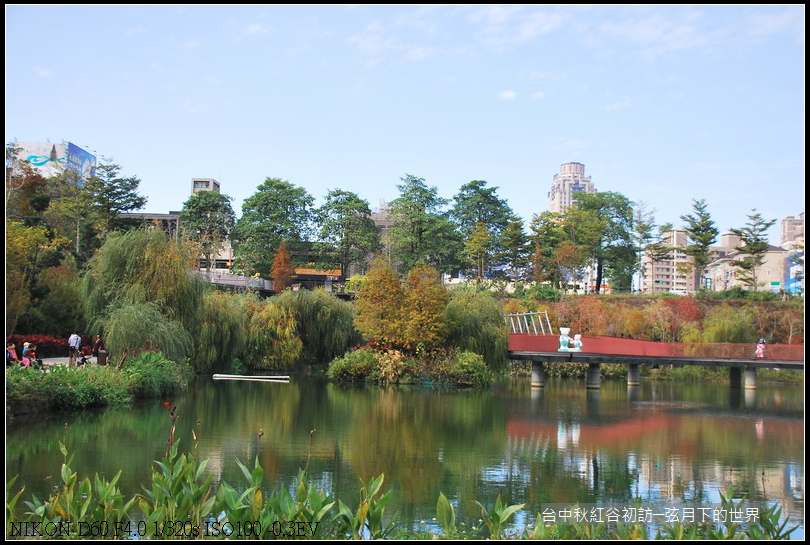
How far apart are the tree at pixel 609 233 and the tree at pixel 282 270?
81.1 feet

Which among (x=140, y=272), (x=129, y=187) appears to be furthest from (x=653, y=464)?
(x=129, y=187)

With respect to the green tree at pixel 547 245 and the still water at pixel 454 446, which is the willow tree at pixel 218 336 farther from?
the green tree at pixel 547 245

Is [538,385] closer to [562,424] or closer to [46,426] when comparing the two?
[562,424]

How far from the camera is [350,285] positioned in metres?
55.5

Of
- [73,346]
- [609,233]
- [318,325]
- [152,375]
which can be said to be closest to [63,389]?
[152,375]

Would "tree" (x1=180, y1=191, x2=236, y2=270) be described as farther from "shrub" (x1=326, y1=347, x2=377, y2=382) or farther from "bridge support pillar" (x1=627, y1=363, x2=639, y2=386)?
"bridge support pillar" (x1=627, y1=363, x2=639, y2=386)

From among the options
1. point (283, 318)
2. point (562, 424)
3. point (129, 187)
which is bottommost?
point (562, 424)

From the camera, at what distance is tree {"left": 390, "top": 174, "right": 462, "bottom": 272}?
61719mm

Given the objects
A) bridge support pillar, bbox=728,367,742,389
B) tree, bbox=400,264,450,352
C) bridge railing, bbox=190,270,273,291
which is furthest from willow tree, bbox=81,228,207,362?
bridge railing, bbox=190,270,273,291

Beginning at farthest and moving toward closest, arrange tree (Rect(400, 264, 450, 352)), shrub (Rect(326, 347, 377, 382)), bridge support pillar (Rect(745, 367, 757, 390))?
bridge support pillar (Rect(745, 367, 757, 390))
shrub (Rect(326, 347, 377, 382))
tree (Rect(400, 264, 450, 352))

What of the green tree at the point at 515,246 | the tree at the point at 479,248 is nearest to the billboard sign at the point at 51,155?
the tree at the point at 479,248

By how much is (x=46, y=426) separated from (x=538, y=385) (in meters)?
20.9

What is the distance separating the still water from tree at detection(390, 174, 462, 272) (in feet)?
117

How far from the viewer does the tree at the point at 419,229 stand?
61719mm
